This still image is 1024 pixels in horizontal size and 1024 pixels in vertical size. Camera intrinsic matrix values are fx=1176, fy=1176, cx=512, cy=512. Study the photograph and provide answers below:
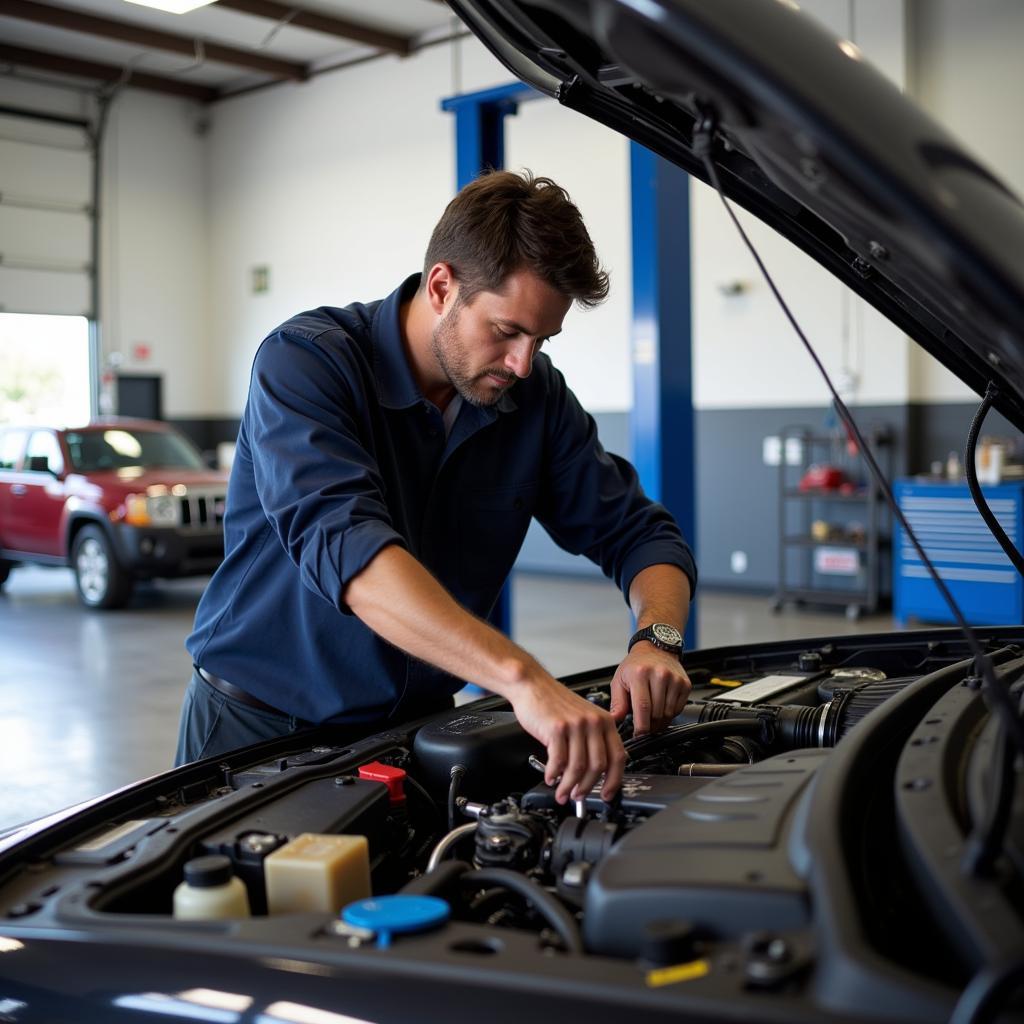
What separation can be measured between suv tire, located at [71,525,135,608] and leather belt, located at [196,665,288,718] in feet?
20.2

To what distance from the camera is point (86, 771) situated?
14.1ft

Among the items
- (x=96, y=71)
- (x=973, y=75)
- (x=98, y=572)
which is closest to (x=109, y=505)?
(x=98, y=572)

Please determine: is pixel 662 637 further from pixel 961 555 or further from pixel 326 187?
pixel 326 187

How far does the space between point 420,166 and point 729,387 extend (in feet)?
11.8

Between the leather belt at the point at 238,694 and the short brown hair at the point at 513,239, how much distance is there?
69 cm

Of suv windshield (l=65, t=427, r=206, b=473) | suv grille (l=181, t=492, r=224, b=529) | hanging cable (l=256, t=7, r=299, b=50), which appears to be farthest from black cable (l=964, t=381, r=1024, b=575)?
hanging cable (l=256, t=7, r=299, b=50)

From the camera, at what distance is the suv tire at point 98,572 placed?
770 centimetres

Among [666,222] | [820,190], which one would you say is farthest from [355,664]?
[666,222]

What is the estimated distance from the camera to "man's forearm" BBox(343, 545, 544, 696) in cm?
130

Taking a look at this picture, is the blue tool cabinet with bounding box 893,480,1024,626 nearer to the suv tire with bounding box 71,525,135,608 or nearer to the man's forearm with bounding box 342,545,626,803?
the suv tire with bounding box 71,525,135,608

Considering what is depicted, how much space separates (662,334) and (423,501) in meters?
2.96

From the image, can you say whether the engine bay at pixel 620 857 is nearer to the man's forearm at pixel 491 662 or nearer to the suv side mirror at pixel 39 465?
the man's forearm at pixel 491 662

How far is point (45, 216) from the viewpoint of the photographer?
11.2m

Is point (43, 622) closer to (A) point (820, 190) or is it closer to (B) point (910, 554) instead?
(B) point (910, 554)
